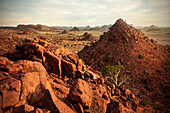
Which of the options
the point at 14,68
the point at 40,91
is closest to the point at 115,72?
the point at 40,91

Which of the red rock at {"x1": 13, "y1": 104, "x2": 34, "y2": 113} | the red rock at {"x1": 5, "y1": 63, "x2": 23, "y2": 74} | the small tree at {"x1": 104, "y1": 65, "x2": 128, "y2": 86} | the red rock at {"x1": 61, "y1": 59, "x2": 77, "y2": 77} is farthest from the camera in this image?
the small tree at {"x1": 104, "y1": 65, "x2": 128, "y2": 86}

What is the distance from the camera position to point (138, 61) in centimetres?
2566

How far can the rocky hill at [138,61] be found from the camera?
63.9 ft

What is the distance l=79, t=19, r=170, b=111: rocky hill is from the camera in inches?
766

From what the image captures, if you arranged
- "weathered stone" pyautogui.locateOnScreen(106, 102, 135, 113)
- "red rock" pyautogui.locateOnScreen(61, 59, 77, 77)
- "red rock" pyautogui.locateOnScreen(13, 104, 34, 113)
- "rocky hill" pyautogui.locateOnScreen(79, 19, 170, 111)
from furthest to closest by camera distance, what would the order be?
"rocky hill" pyautogui.locateOnScreen(79, 19, 170, 111)
"red rock" pyautogui.locateOnScreen(61, 59, 77, 77)
"weathered stone" pyautogui.locateOnScreen(106, 102, 135, 113)
"red rock" pyautogui.locateOnScreen(13, 104, 34, 113)

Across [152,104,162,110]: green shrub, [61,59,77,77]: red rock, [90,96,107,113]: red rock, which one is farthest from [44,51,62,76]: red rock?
[152,104,162,110]: green shrub

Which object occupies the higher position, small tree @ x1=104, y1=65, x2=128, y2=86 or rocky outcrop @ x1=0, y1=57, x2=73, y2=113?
rocky outcrop @ x1=0, y1=57, x2=73, y2=113

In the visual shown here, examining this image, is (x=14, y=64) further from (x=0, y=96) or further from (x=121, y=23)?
(x=121, y=23)

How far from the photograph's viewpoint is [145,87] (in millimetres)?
20906

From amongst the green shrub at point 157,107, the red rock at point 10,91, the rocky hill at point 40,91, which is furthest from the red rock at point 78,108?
the green shrub at point 157,107

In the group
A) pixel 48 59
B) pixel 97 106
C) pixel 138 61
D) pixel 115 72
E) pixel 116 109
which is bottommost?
pixel 115 72

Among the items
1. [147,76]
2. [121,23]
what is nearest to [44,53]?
[147,76]

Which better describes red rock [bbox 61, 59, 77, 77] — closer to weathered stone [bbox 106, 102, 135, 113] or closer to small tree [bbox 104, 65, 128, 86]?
weathered stone [bbox 106, 102, 135, 113]

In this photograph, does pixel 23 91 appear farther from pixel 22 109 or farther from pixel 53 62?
pixel 53 62
